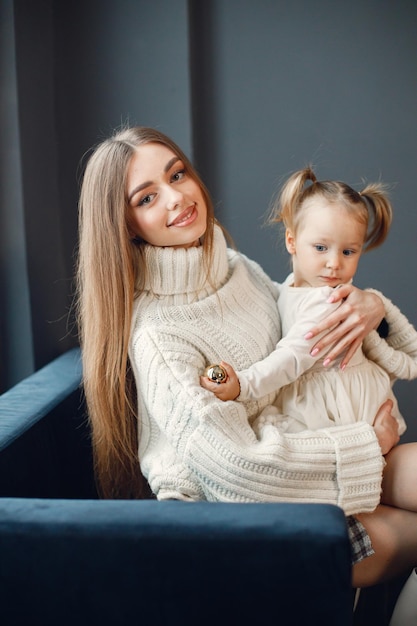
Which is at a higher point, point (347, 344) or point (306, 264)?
point (306, 264)

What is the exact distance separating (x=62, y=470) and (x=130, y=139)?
79cm

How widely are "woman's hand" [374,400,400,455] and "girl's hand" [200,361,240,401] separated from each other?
1.06 feet

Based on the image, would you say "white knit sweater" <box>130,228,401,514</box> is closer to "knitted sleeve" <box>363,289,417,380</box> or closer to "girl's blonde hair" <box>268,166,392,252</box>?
"knitted sleeve" <box>363,289,417,380</box>

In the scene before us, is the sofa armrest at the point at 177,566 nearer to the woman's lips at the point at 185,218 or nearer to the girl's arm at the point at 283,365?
the girl's arm at the point at 283,365

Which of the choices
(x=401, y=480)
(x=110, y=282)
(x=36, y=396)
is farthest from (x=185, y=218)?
(x=401, y=480)

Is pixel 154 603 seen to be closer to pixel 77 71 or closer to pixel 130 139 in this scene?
pixel 130 139

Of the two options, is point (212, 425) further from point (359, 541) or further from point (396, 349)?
point (396, 349)

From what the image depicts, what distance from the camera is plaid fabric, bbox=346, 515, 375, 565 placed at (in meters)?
1.49

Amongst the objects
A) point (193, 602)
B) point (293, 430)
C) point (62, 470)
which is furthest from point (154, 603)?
point (62, 470)

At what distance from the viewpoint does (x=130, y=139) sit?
5.47 feet

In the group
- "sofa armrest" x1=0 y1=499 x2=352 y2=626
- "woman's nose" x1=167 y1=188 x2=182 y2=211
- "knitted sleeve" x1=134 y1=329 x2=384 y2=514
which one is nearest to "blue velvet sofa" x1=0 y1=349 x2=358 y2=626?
"sofa armrest" x1=0 y1=499 x2=352 y2=626

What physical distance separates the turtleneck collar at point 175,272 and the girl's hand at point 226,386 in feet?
0.75

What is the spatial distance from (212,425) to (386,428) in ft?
1.32

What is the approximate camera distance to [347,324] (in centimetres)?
162
